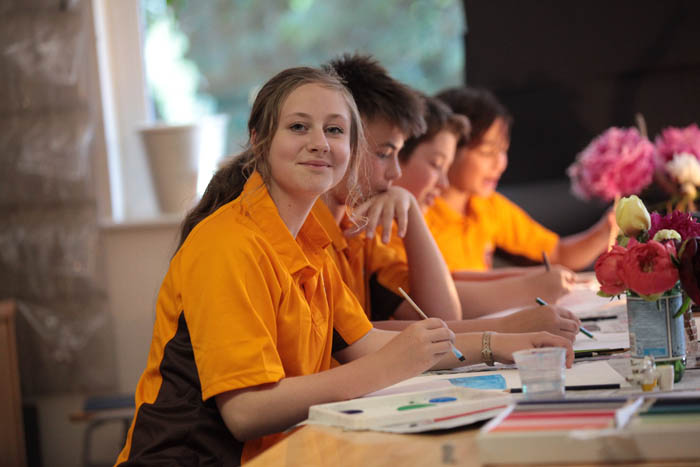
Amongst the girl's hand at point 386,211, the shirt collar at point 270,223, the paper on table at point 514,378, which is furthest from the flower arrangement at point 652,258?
the girl's hand at point 386,211

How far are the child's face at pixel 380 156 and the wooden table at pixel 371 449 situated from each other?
0.92 metres

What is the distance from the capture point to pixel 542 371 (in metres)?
1.17

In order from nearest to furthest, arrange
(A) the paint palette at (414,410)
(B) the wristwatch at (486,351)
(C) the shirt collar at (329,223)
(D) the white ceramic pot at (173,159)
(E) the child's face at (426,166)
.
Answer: (A) the paint palette at (414,410) → (B) the wristwatch at (486,351) → (C) the shirt collar at (329,223) → (E) the child's face at (426,166) → (D) the white ceramic pot at (173,159)

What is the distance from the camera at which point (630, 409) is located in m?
0.95

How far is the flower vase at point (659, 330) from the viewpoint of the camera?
1284 mm

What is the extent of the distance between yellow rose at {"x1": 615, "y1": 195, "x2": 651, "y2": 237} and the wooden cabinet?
7.78 feet

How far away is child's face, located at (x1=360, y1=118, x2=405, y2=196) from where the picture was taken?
1.96 m

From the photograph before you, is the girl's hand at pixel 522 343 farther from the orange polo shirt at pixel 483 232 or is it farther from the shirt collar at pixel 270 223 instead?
the orange polo shirt at pixel 483 232

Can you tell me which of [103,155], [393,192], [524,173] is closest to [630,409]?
[393,192]

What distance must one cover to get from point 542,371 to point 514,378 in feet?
0.63

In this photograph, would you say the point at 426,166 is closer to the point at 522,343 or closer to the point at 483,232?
the point at 483,232

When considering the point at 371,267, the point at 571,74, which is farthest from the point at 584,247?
the point at 371,267

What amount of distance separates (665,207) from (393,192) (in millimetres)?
1387

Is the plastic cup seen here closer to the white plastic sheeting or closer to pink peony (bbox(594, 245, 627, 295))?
pink peony (bbox(594, 245, 627, 295))
